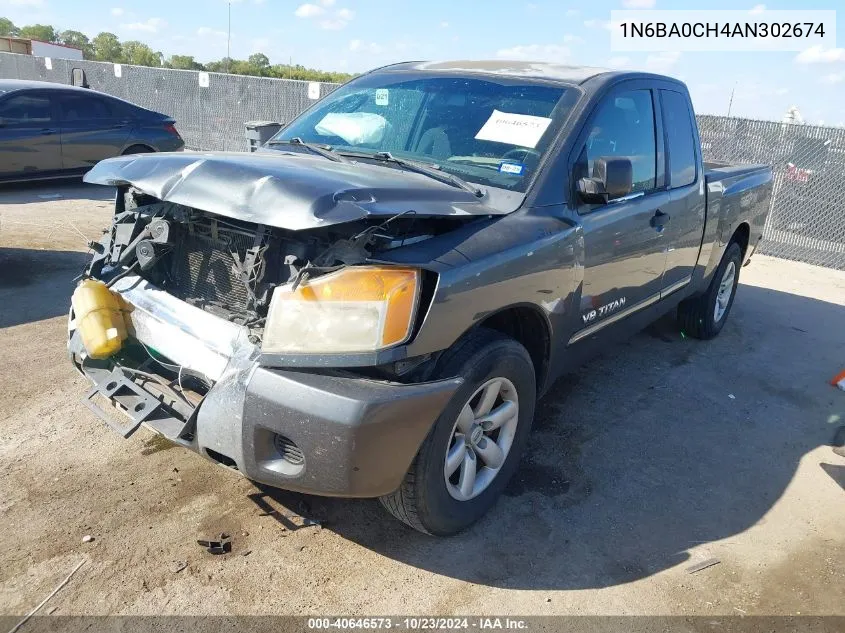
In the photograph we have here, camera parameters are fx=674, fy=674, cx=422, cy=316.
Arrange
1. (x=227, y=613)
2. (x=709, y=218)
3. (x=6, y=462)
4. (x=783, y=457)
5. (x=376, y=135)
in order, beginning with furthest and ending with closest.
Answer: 1. (x=709, y=218)
2. (x=783, y=457)
3. (x=376, y=135)
4. (x=6, y=462)
5. (x=227, y=613)

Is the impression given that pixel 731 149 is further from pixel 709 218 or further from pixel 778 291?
pixel 709 218

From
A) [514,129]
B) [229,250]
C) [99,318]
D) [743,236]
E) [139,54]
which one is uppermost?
[139,54]

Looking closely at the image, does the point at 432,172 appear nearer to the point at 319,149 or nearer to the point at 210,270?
the point at 319,149

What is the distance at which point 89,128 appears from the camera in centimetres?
992

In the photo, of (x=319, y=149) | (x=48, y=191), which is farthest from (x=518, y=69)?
(x=48, y=191)

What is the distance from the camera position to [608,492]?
338cm

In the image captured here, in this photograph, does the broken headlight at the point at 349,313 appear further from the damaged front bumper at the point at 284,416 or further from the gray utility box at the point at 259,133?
the gray utility box at the point at 259,133

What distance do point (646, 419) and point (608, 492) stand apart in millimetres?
1008

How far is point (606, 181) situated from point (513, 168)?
44 cm

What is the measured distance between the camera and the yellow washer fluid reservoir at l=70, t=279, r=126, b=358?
112 inches

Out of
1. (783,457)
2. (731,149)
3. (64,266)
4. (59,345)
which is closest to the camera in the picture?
(783,457)

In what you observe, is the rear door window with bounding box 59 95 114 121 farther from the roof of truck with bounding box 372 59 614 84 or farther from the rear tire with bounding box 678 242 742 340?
the rear tire with bounding box 678 242 742 340

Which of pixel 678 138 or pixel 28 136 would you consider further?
pixel 28 136

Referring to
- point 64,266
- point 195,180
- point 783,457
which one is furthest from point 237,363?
point 64,266
